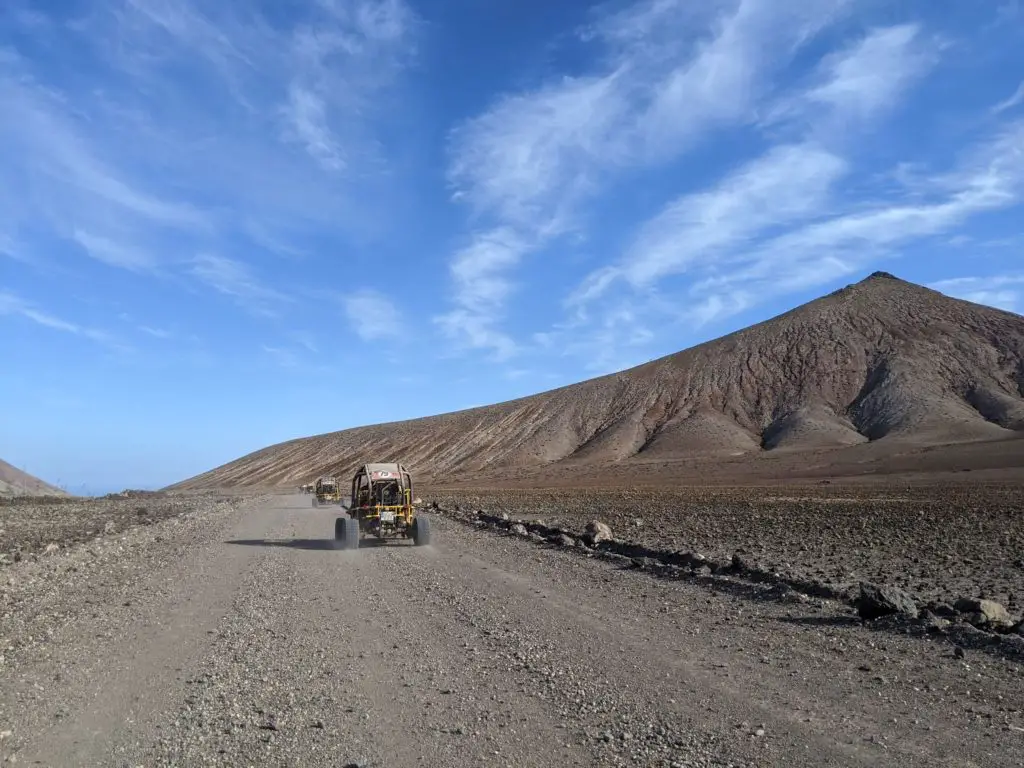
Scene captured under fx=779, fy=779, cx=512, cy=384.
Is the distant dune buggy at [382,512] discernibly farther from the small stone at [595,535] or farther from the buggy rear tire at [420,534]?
the small stone at [595,535]

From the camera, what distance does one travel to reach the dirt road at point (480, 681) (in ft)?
20.2

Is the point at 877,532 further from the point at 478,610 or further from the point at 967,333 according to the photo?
the point at 967,333

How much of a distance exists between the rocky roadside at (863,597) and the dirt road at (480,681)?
41cm

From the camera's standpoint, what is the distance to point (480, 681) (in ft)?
26.3

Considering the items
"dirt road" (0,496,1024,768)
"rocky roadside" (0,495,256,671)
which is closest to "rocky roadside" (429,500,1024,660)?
"dirt road" (0,496,1024,768)

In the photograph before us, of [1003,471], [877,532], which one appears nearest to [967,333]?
[1003,471]

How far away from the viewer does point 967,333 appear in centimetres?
11900

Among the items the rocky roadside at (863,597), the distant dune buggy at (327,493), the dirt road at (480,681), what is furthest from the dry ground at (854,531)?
the distant dune buggy at (327,493)

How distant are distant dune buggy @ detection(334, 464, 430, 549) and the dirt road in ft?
24.5

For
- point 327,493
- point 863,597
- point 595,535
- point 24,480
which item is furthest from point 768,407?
point 863,597

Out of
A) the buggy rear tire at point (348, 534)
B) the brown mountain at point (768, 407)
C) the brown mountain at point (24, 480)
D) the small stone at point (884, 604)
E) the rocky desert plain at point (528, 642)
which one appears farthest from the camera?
the brown mountain at point (24, 480)

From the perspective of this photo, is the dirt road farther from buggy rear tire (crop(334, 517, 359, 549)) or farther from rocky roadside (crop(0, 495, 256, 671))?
buggy rear tire (crop(334, 517, 359, 549))

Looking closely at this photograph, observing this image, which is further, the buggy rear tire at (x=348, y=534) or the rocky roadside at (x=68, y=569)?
the buggy rear tire at (x=348, y=534)

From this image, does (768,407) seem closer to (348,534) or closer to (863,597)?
(348,534)
